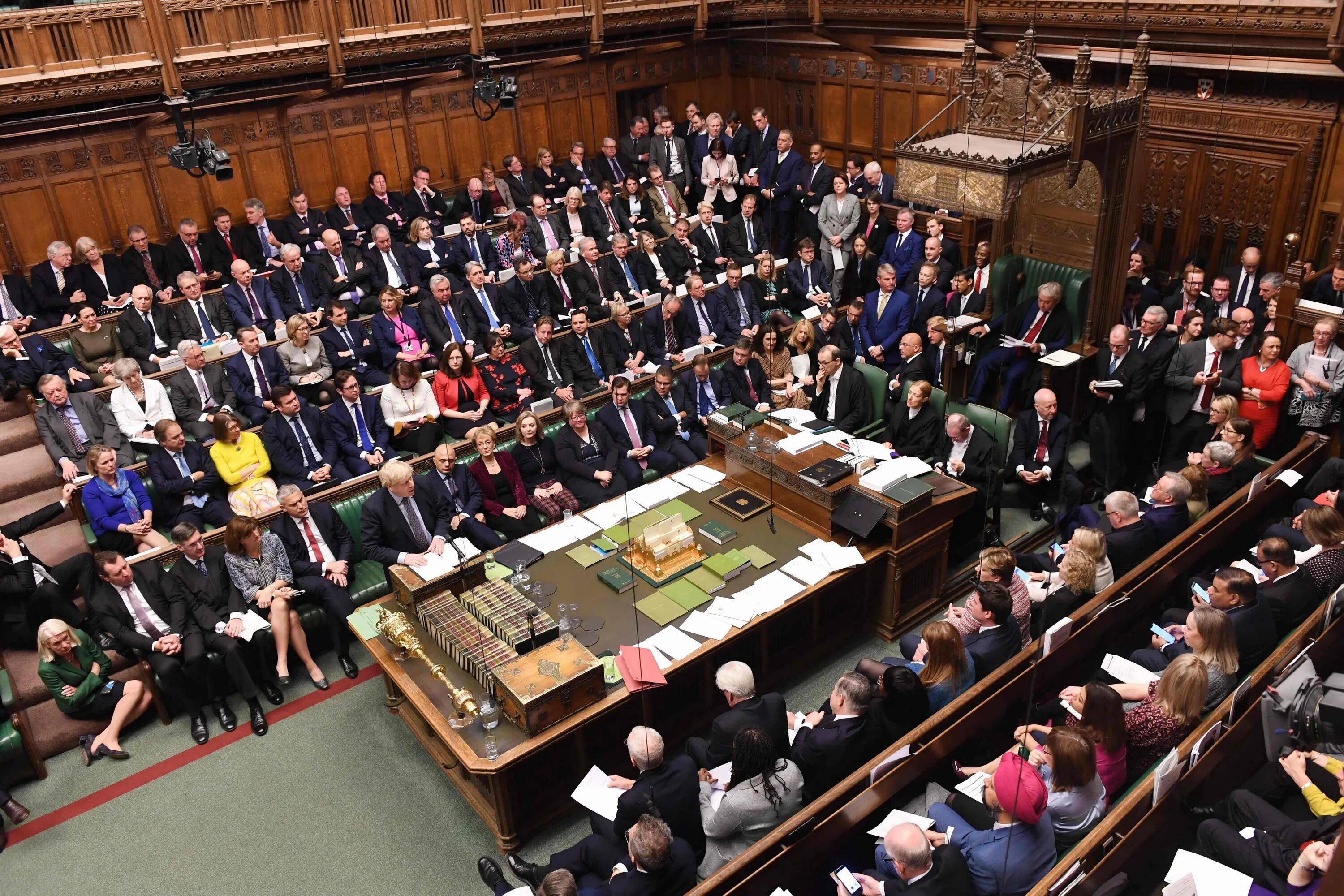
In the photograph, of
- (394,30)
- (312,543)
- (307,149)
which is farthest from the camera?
(307,149)

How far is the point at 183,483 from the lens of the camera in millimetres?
5922

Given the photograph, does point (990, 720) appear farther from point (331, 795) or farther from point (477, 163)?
point (477, 163)

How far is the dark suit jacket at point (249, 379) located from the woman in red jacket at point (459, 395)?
1047mm

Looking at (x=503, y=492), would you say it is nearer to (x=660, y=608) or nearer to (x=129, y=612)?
(x=660, y=608)

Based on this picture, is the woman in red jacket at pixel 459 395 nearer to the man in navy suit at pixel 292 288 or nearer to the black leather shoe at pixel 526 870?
the man in navy suit at pixel 292 288

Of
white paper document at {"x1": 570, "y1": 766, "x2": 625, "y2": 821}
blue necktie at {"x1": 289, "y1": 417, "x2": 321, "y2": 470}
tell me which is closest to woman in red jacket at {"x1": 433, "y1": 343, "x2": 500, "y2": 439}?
blue necktie at {"x1": 289, "y1": 417, "x2": 321, "y2": 470}

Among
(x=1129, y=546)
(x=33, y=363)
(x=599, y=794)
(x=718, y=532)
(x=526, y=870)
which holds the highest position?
(x=33, y=363)

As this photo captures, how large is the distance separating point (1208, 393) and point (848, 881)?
4.66m

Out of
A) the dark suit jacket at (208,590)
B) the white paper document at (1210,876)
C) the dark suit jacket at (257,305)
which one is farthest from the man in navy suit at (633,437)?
the white paper document at (1210,876)

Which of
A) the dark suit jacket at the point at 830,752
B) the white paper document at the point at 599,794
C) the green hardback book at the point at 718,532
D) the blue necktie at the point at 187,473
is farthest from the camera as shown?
the blue necktie at the point at 187,473

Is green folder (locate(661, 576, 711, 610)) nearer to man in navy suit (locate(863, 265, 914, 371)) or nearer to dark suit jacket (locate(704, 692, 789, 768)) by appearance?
dark suit jacket (locate(704, 692, 789, 768))

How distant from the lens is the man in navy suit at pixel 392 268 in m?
8.18

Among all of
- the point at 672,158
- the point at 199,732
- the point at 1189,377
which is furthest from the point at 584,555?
the point at 672,158

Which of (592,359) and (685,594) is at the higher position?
(592,359)
